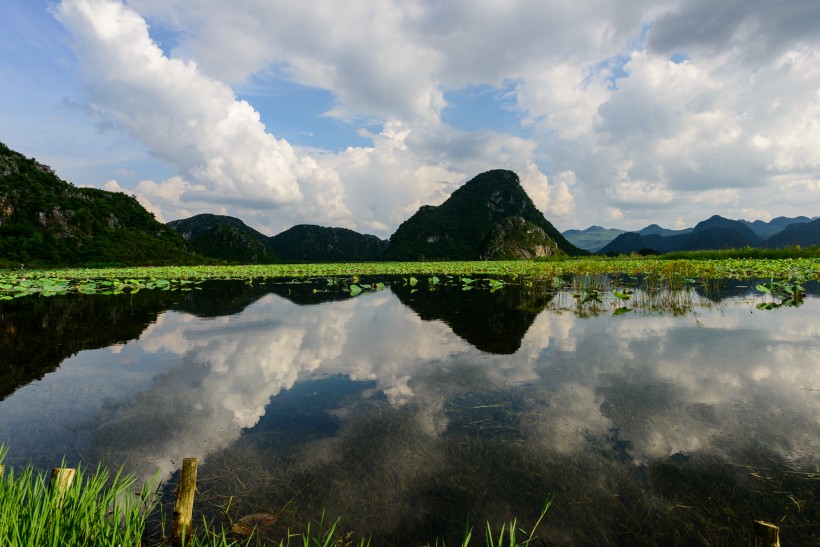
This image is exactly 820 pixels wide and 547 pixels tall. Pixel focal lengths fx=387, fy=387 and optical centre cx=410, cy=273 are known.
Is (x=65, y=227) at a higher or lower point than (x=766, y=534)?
higher

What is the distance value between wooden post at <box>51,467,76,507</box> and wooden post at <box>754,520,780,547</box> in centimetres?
443

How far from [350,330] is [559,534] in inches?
370

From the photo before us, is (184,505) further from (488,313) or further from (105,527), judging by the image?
(488,313)

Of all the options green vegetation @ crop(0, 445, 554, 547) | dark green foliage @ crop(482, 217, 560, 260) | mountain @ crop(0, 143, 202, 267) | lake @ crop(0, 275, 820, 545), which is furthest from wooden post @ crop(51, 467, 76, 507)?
dark green foliage @ crop(482, 217, 560, 260)

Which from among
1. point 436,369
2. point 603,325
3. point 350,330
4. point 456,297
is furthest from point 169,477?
point 456,297

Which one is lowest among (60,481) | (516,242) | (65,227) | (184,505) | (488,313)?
(488,313)

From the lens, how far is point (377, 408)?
5.67m

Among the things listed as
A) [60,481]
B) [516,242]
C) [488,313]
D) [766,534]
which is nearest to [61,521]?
[60,481]

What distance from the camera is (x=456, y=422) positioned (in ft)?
16.9

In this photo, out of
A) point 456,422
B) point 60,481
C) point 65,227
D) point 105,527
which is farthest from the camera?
point 65,227

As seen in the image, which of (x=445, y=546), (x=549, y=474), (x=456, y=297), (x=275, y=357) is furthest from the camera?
(x=456, y=297)

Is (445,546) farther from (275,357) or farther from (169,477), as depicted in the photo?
(275,357)

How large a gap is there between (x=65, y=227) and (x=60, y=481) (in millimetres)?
110849

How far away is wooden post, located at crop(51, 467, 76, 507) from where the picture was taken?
2.83m
